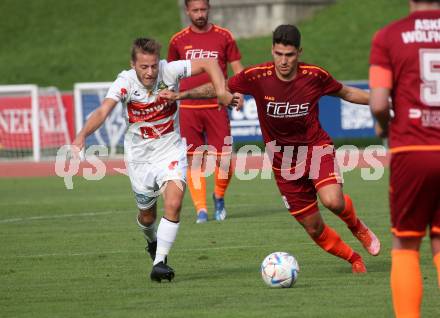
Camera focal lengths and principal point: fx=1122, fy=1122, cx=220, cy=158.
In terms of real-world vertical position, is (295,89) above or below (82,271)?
above

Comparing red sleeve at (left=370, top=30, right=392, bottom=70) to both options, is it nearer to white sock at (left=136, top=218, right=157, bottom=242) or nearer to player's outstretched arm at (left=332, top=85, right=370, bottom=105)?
player's outstretched arm at (left=332, top=85, right=370, bottom=105)

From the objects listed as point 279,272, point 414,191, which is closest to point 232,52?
point 279,272

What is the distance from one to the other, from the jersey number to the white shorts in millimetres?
3509

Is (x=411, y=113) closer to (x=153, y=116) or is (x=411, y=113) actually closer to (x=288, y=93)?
(x=288, y=93)

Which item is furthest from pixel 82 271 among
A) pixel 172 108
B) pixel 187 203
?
pixel 187 203

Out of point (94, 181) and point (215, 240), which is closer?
point (215, 240)

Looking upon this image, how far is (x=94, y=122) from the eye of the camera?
8969 mm

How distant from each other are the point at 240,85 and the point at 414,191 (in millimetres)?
3280

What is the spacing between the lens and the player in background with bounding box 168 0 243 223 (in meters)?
14.0

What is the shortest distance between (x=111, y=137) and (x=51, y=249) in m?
13.1

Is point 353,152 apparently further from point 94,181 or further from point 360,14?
point 360,14

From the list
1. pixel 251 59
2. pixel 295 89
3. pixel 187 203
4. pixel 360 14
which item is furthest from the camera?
pixel 360 14

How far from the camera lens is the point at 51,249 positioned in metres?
11.7

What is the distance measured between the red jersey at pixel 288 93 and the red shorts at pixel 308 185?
0.25 metres
